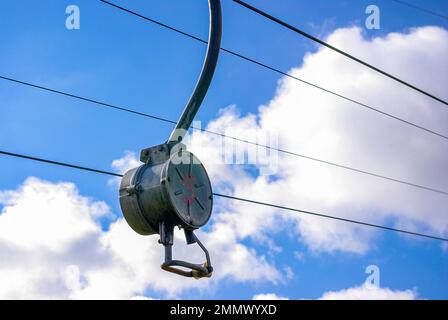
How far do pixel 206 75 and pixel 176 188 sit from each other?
805mm

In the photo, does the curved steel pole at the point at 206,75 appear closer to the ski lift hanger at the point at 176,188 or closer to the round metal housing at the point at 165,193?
the ski lift hanger at the point at 176,188

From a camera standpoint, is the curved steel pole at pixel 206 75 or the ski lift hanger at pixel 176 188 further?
the curved steel pole at pixel 206 75

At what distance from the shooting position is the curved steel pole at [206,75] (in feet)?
13.2

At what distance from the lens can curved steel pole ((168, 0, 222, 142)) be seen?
13.2 feet

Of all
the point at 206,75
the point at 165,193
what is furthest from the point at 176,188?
the point at 206,75

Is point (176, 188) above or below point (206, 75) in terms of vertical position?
below

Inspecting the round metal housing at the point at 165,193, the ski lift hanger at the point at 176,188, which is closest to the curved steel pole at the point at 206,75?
the ski lift hanger at the point at 176,188

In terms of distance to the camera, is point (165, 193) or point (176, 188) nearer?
point (165, 193)

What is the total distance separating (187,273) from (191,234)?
263 millimetres

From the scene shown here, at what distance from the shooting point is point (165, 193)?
3771mm

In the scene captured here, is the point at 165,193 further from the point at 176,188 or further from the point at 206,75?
the point at 206,75

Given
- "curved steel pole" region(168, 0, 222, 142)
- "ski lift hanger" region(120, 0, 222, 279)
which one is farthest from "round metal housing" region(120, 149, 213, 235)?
"curved steel pole" region(168, 0, 222, 142)

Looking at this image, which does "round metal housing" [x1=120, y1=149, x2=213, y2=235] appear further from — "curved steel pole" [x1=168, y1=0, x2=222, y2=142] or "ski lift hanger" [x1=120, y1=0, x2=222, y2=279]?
"curved steel pole" [x1=168, y1=0, x2=222, y2=142]
